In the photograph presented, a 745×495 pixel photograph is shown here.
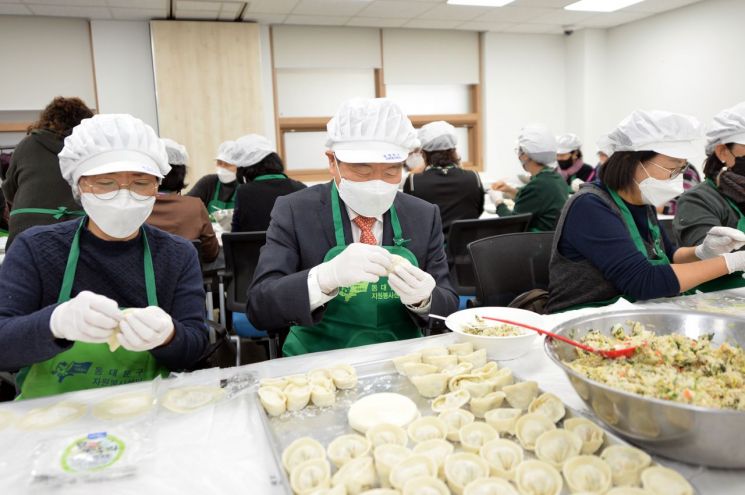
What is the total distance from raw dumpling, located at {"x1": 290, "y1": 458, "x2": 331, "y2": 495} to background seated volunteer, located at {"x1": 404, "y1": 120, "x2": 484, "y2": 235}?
2977 millimetres

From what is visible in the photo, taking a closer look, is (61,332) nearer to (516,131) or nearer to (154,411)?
(154,411)

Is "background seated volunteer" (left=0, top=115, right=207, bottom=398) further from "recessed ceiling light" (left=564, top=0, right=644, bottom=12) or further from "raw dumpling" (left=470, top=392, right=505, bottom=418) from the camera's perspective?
"recessed ceiling light" (left=564, top=0, right=644, bottom=12)

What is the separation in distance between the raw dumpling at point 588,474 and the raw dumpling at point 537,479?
19 millimetres

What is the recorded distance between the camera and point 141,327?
1.18 m

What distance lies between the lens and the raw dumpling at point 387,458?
86 centimetres

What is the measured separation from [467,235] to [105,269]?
2.18m

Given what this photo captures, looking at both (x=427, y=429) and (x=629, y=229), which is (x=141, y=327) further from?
(x=629, y=229)

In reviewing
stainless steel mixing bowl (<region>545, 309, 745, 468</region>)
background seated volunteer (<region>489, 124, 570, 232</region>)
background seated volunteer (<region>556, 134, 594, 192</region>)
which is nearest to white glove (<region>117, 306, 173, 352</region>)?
stainless steel mixing bowl (<region>545, 309, 745, 468</region>)

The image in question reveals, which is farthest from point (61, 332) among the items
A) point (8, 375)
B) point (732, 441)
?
point (732, 441)

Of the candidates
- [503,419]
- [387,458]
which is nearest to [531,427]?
[503,419]

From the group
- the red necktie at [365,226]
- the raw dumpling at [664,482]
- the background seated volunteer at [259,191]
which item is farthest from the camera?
the background seated volunteer at [259,191]

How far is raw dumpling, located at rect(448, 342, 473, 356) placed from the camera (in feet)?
4.29

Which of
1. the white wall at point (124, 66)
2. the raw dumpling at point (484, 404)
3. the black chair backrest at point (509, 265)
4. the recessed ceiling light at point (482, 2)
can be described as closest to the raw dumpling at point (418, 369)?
the raw dumpling at point (484, 404)

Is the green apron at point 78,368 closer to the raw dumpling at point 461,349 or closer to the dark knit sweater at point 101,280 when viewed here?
the dark knit sweater at point 101,280
